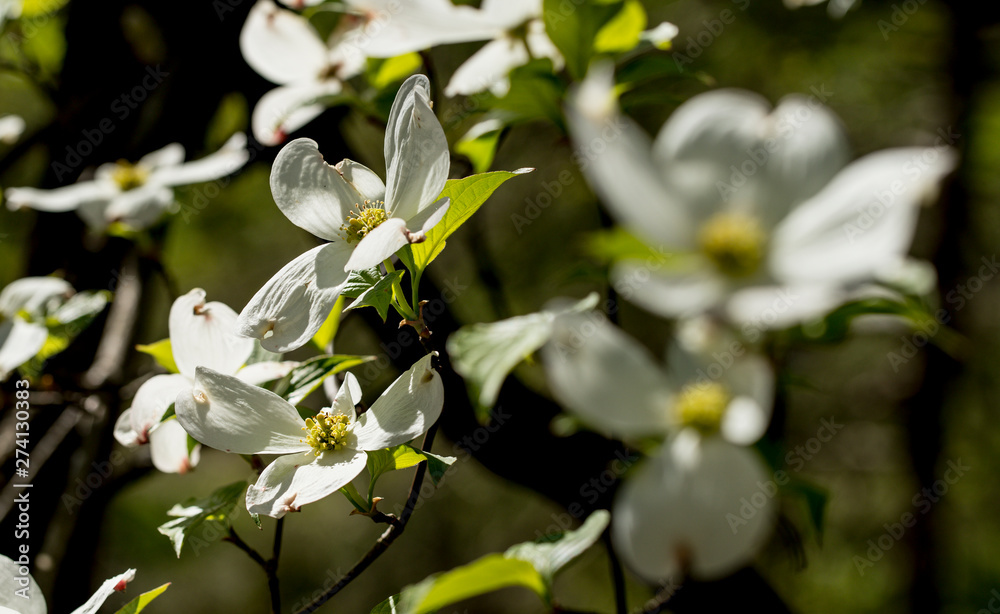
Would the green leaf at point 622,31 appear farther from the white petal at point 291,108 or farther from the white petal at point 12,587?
the white petal at point 12,587

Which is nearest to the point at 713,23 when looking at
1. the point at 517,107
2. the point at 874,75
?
the point at 874,75

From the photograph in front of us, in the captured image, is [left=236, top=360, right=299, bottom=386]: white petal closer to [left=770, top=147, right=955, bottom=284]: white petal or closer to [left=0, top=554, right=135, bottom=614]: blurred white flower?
[left=0, top=554, right=135, bottom=614]: blurred white flower

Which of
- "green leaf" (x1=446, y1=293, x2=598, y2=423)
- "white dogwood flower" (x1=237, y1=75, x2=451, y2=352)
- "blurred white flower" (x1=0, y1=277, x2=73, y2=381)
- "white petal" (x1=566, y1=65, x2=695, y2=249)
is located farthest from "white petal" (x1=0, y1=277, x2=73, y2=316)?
"white petal" (x1=566, y1=65, x2=695, y2=249)

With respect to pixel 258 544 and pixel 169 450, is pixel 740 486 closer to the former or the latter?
pixel 169 450

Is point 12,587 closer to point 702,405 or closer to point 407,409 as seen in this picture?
point 407,409

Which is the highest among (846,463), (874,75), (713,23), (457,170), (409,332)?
(457,170)
